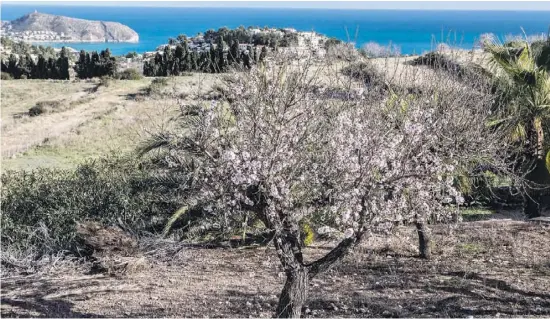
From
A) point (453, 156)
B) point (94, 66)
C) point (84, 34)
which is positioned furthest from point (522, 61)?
point (84, 34)

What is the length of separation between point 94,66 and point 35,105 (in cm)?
1735

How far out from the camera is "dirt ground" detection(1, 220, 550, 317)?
288 inches

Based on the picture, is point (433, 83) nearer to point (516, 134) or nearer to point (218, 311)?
point (516, 134)

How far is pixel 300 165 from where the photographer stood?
5.89m

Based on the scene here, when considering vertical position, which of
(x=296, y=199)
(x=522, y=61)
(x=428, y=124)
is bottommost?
(x=296, y=199)

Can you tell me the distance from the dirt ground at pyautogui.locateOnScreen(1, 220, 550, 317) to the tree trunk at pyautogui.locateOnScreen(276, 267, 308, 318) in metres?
0.79

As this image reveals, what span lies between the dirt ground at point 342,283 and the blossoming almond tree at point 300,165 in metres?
1.23

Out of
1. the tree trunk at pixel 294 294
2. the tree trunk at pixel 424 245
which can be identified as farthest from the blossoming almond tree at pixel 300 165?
the tree trunk at pixel 424 245

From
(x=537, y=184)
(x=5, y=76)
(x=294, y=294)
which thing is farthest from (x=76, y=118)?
(x=294, y=294)

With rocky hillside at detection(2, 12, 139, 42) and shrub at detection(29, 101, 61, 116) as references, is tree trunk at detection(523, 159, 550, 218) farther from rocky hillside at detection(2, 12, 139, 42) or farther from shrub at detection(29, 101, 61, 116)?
rocky hillside at detection(2, 12, 139, 42)

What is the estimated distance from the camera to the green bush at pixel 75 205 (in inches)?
407

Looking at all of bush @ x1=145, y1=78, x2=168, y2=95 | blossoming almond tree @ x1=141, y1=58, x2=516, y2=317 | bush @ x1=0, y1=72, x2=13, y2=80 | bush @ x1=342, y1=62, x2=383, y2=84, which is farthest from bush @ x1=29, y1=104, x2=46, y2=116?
blossoming almond tree @ x1=141, y1=58, x2=516, y2=317

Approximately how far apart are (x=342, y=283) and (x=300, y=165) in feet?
10.2

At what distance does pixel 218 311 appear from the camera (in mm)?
7371
